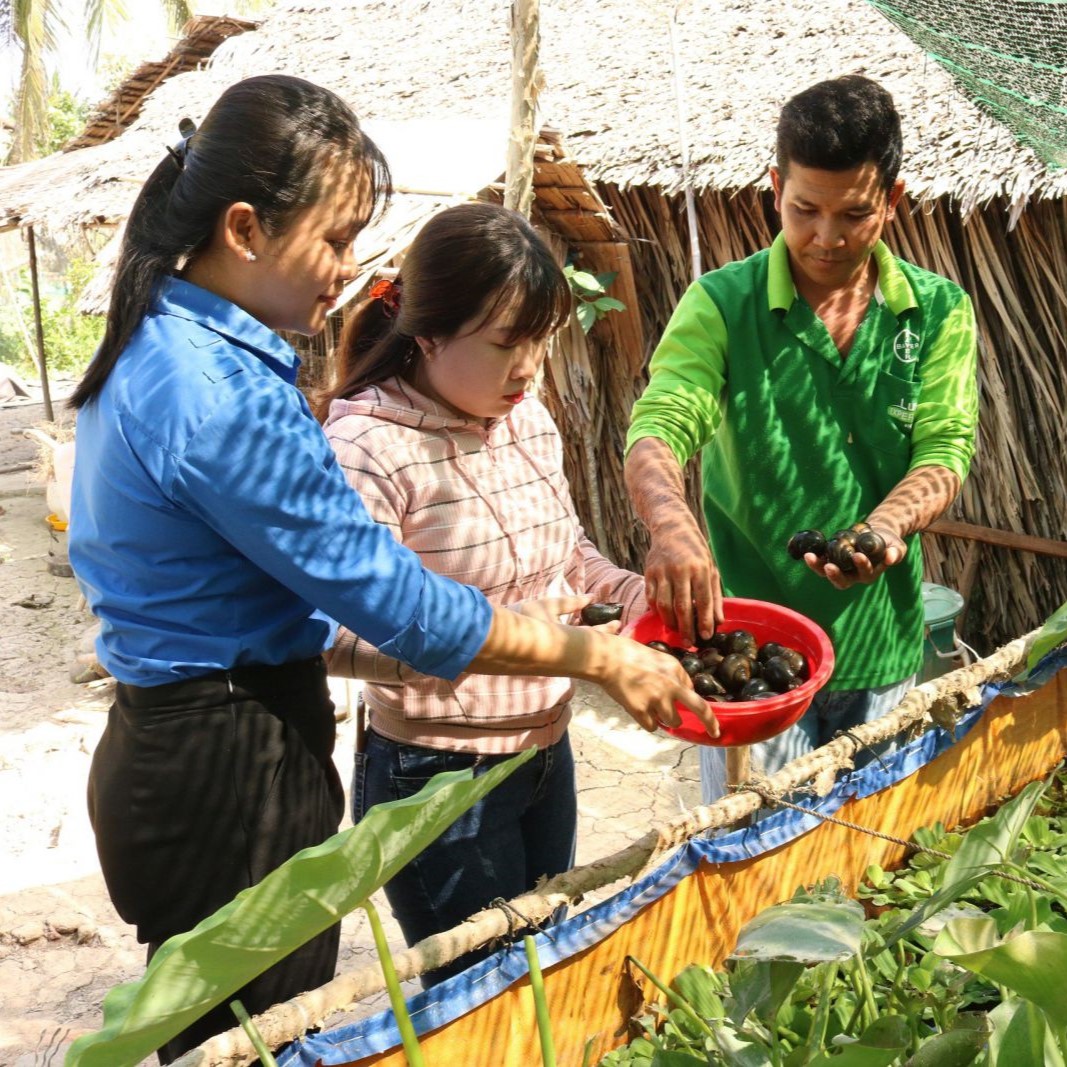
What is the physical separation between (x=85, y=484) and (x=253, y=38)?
870cm

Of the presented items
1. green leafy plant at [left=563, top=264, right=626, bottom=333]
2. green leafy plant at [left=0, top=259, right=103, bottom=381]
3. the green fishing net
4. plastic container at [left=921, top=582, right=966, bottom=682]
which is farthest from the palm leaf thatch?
green leafy plant at [left=0, top=259, right=103, bottom=381]

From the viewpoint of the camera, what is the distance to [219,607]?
1.50 meters

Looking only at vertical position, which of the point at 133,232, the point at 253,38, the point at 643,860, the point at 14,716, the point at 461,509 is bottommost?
the point at 14,716

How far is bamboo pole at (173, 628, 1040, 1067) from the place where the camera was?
1.34 meters

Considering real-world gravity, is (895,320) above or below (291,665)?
above

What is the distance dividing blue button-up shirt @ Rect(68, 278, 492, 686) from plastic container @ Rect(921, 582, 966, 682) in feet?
8.95

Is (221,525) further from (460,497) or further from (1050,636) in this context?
(1050,636)

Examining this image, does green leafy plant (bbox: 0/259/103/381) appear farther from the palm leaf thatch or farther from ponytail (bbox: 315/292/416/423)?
ponytail (bbox: 315/292/416/423)

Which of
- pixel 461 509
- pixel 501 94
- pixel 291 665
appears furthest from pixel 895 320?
pixel 501 94

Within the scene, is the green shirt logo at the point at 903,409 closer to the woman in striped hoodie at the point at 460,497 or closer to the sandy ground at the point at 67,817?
the woman in striped hoodie at the point at 460,497

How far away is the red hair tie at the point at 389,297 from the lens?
200cm

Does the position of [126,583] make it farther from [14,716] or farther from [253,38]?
[253,38]

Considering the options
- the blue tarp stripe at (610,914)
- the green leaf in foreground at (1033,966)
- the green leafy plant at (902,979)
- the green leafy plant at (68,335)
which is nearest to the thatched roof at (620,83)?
the blue tarp stripe at (610,914)

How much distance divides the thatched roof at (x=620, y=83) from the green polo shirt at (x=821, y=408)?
6.84 ft
